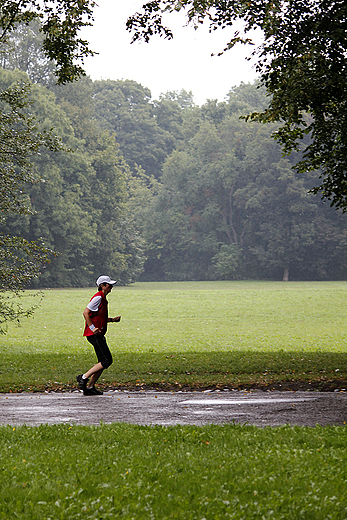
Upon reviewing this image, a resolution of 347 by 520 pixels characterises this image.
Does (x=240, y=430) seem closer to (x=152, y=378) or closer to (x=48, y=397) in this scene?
(x=48, y=397)

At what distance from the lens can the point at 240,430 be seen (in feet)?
22.5

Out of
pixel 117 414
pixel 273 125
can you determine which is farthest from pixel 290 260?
pixel 117 414

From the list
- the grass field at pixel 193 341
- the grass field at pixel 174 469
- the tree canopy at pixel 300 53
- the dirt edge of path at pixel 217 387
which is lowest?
the grass field at pixel 193 341

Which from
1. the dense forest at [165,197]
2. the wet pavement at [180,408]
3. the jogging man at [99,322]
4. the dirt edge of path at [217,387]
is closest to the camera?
the wet pavement at [180,408]

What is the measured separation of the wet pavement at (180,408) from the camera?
26.0 feet

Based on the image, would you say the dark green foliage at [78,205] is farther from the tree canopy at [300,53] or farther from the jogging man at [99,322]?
the jogging man at [99,322]

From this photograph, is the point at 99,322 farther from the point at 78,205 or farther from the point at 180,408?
the point at 78,205

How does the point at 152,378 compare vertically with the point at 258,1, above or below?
below

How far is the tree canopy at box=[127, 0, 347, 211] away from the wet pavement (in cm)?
597

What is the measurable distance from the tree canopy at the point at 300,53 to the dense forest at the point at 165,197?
40.6m

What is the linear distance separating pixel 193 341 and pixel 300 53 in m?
14.2

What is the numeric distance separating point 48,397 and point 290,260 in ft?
205

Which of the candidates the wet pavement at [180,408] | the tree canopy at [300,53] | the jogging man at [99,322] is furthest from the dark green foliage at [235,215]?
the jogging man at [99,322]

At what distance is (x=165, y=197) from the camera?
253 ft
